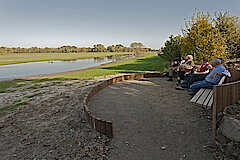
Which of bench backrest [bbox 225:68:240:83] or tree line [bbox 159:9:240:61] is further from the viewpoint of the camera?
tree line [bbox 159:9:240:61]

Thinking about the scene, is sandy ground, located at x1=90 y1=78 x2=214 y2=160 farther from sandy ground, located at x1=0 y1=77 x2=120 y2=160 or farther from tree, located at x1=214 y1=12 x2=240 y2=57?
tree, located at x1=214 y1=12 x2=240 y2=57

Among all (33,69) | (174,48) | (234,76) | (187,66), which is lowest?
(33,69)

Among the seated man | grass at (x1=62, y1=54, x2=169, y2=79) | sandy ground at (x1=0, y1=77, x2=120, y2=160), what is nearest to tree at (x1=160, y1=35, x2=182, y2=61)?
grass at (x1=62, y1=54, x2=169, y2=79)

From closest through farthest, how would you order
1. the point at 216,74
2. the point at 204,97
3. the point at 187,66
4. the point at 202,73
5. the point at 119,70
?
the point at 204,97 → the point at 216,74 → the point at 202,73 → the point at 187,66 → the point at 119,70

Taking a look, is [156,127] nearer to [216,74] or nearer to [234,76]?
[216,74]

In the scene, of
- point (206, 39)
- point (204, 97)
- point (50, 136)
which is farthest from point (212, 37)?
point (50, 136)

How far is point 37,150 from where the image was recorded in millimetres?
3768

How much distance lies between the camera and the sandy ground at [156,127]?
3.32 meters

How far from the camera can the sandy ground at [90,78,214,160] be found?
3.32 m

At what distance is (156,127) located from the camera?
4348mm

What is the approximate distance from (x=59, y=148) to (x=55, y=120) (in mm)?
1902

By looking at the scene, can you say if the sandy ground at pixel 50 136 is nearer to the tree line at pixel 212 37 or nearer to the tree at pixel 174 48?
the tree line at pixel 212 37

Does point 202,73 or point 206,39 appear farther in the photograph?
point 206,39

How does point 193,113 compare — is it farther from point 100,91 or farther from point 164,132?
point 100,91
